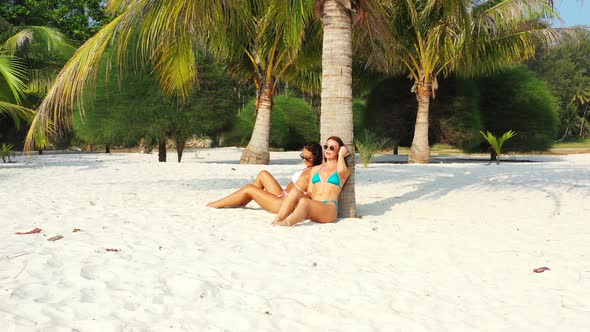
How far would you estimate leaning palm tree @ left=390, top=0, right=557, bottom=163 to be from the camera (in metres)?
15.6

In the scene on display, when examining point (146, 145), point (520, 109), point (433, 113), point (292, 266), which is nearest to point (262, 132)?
point (433, 113)

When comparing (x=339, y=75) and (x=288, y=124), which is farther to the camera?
(x=288, y=124)

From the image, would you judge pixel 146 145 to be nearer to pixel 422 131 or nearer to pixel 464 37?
pixel 422 131

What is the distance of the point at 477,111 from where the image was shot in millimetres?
20812

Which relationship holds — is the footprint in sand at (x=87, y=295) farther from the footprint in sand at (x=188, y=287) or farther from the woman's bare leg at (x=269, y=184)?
the woman's bare leg at (x=269, y=184)

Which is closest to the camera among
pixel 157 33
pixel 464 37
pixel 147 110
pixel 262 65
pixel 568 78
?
pixel 157 33

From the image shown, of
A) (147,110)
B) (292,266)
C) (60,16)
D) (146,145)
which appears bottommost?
(292,266)

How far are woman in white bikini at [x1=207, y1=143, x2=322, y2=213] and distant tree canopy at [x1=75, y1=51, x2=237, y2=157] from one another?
36.1ft

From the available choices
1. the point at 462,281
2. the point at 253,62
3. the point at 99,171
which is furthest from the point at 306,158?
the point at 253,62

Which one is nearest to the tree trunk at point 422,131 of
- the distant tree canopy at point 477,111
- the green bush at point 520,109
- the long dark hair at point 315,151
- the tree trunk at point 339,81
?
the distant tree canopy at point 477,111

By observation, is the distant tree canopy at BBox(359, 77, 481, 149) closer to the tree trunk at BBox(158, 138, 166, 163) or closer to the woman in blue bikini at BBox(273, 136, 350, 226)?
the tree trunk at BBox(158, 138, 166, 163)

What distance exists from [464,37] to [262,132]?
683cm

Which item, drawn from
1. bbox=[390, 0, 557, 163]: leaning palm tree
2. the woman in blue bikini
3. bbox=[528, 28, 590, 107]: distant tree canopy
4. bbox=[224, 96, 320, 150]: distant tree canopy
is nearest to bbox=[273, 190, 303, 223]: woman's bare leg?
the woman in blue bikini

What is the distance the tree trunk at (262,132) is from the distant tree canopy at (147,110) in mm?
3201
